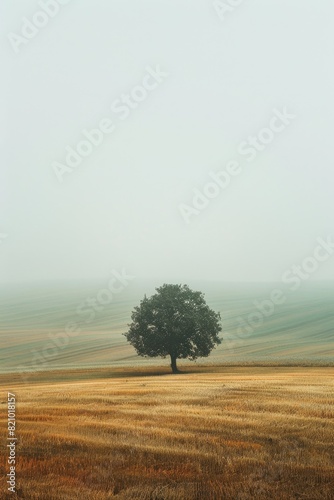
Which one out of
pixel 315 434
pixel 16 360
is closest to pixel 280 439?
pixel 315 434

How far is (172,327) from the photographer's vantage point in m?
58.7

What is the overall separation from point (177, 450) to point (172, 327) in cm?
4530

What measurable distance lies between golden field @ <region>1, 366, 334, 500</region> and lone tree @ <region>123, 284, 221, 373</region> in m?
36.8

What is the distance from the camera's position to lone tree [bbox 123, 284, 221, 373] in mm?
59375

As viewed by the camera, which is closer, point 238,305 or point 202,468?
point 202,468

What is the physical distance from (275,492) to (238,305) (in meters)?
178

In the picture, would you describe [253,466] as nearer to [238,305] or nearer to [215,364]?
[215,364]

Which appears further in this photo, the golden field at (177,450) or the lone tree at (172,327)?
the lone tree at (172,327)

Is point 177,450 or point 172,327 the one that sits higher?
point 172,327

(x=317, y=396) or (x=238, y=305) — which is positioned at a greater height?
(x=238, y=305)

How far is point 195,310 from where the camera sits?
201 feet

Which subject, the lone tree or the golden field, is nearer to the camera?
the golden field

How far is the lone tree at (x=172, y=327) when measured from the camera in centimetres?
5938

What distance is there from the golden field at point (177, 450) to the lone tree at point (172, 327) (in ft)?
121
